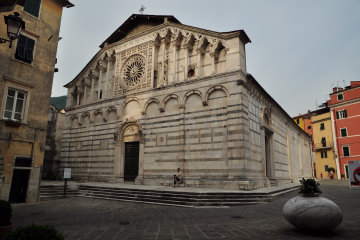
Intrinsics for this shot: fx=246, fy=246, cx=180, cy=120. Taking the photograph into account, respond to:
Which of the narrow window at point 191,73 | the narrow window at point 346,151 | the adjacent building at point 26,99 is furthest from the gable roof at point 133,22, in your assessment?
the narrow window at point 346,151

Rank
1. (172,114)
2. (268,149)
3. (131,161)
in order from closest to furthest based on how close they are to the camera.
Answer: (172,114)
(131,161)
(268,149)

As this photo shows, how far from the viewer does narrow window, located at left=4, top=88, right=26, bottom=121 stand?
1204 cm

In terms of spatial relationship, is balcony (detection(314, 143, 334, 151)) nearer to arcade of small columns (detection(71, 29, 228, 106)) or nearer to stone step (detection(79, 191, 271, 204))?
arcade of small columns (detection(71, 29, 228, 106))

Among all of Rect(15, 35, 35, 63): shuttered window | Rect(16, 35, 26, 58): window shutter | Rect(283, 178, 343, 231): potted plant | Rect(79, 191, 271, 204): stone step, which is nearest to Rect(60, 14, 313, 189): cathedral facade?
Rect(79, 191, 271, 204): stone step

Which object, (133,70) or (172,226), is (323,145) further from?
(172,226)

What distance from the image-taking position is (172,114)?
58.8 ft

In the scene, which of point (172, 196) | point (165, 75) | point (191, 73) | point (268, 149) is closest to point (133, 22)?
point (165, 75)

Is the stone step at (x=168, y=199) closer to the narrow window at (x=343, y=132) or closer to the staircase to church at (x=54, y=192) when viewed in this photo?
the staircase to church at (x=54, y=192)

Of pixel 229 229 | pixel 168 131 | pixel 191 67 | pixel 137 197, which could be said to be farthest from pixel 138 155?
pixel 229 229

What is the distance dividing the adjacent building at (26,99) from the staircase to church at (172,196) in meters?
2.55

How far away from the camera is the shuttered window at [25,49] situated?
41.2ft

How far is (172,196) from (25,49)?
10867 millimetres

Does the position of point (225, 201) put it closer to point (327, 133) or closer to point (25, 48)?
point (25, 48)

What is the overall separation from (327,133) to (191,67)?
33838mm
